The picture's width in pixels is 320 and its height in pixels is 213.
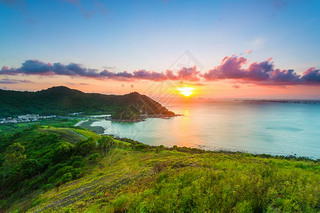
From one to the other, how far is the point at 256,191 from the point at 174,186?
8.91 ft

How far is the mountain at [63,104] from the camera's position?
12044cm

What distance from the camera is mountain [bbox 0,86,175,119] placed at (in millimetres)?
120438

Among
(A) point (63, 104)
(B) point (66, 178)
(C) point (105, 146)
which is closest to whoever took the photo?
(B) point (66, 178)

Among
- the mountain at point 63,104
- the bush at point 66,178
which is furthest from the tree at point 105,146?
the mountain at point 63,104

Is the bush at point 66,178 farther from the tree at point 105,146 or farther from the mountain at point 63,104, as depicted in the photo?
the mountain at point 63,104

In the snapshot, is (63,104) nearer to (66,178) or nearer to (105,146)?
(105,146)

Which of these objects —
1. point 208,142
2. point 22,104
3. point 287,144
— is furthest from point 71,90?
point 287,144

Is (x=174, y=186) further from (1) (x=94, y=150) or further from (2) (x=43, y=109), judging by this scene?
(2) (x=43, y=109)

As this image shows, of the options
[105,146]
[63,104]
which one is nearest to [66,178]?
[105,146]

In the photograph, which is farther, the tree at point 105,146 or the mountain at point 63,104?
the mountain at point 63,104

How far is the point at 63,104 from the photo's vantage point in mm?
154125

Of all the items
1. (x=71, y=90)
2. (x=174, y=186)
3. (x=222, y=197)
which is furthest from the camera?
(x=71, y=90)

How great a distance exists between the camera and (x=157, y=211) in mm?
4289

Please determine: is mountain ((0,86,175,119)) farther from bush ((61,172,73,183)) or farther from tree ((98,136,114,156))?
bush ((61,172,73,183))
